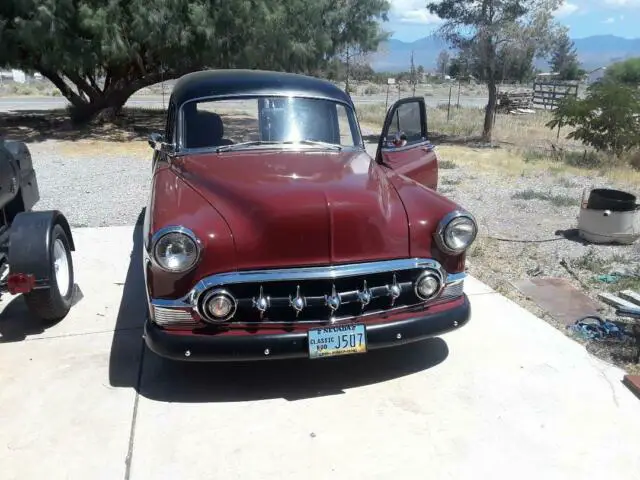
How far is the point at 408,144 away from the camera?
5121 millimetres

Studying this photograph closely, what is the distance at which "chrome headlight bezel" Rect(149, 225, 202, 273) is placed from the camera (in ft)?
10.5

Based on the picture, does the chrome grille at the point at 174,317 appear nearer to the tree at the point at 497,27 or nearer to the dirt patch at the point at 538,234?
the dirt patch at the point at 538,234

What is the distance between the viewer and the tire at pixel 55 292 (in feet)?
13.6

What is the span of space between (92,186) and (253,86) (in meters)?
6.22

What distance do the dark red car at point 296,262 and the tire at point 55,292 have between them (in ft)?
3.17

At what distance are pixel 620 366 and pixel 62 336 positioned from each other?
3888 millimetres

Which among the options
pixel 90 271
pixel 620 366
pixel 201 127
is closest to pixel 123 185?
pixel 90 271

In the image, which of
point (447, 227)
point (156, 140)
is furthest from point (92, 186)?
point (447, 227)

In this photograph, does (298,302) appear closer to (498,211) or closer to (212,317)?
(212,317)

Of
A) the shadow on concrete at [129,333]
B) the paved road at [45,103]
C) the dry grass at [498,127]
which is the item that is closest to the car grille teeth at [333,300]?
the shadow on concrete at [129,333]

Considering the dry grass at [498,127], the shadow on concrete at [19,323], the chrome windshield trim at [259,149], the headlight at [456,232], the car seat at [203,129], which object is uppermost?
the car seat at [203,129]

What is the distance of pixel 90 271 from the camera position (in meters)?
5.60

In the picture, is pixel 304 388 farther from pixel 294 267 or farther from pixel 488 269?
pixel 488 269

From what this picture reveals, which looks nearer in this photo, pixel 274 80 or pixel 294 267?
pixel 294 267
